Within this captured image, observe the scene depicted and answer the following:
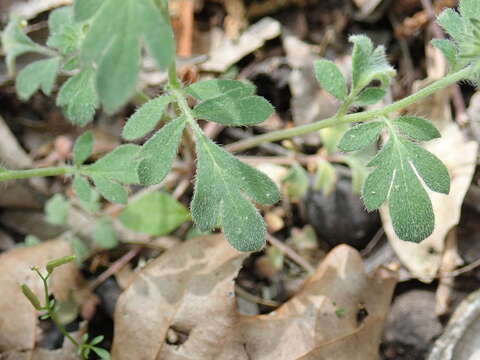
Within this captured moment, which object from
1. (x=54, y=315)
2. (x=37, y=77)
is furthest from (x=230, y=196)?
(x=37, y=77)

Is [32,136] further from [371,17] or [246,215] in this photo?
[371,17]

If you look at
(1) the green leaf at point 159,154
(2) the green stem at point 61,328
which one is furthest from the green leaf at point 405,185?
(2) the green stem at point 61,328

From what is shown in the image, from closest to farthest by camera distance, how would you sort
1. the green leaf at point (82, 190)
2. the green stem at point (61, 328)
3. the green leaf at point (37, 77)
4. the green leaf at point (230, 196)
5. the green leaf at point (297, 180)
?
the green leaf at point (230, 196) → the green stem at point (61, 328) → the green leaf at point (82, 190) → the green leaf at point (37, 77) → the green leaf at point (297, 180)

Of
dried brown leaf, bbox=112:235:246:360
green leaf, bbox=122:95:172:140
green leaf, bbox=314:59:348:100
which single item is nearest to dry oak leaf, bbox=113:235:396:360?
dried brown leaf, bbox=112:235:246:360

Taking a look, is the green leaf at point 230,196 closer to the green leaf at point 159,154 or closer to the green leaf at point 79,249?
the green leaf at point 159,154

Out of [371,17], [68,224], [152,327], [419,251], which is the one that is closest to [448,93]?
[371,17]

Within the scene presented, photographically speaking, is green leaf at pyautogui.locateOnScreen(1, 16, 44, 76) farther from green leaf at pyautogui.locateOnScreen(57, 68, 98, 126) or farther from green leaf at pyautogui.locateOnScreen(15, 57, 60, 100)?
green leaf at pyautogui.locateOnScreen(57, 68, 98, 126)
